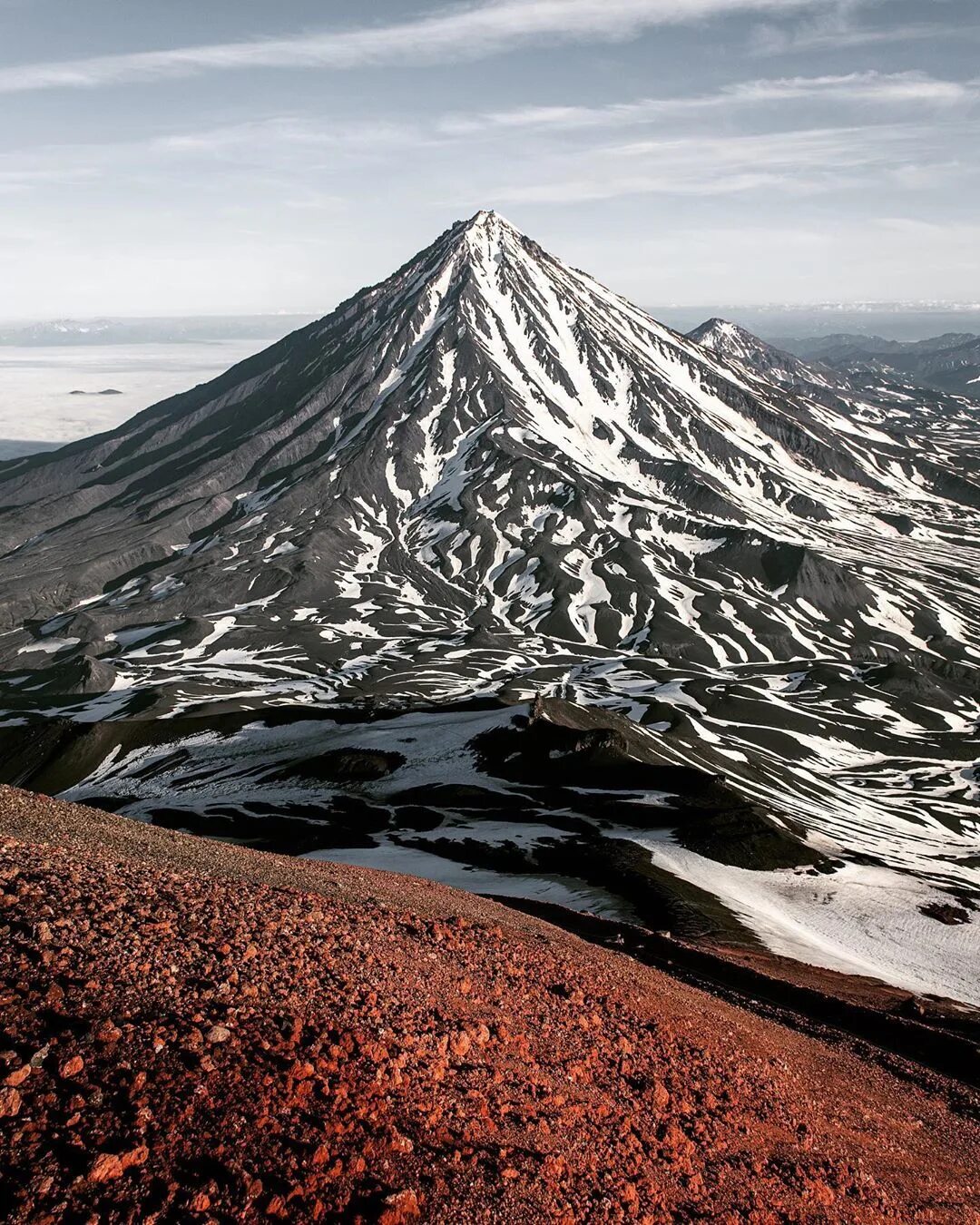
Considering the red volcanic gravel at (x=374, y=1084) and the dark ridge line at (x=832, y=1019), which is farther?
the dark ridge line at (x=832, y=1019)

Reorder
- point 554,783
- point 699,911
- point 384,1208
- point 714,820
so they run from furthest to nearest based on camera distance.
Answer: point 554,783
point 714,820
point 699,911
point 384,1208

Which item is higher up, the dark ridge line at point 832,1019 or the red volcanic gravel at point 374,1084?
the red volcanic gravel at point 374,1084

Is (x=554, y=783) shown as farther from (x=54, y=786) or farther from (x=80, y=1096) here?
(x=80, y=1096)

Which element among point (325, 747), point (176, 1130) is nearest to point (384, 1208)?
point (176, 1130)

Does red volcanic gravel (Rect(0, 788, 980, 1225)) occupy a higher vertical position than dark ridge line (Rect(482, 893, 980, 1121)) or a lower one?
higher

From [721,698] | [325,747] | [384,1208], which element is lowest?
[721,698]

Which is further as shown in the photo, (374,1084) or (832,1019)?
(832,1019)

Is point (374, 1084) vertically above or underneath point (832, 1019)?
above

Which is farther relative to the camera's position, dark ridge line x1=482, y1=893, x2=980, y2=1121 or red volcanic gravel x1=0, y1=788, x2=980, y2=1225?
dark ridge line x1=482, y1=893, x2=980, y2=1121
